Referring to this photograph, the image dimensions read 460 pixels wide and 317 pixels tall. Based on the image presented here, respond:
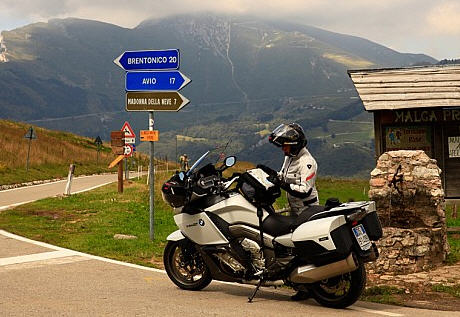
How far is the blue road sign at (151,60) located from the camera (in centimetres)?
1320

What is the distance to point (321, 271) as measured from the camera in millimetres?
7699

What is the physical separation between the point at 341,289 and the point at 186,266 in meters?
2.14

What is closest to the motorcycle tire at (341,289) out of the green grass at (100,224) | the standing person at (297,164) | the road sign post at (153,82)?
the standing person at (297,164)

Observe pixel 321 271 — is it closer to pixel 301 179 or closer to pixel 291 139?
pixel 301 179

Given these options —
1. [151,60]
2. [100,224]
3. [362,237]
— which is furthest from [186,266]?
[100,224]

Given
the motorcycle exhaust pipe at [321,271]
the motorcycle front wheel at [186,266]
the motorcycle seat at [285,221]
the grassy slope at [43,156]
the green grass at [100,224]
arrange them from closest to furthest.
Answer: the motorcycle exhaust pipe at [321,271]
the motorcycle seat at [285,221]
the motorcycle front wheel at [186,266]
the green grass at [100,224]
the grassy slope at [43,156]

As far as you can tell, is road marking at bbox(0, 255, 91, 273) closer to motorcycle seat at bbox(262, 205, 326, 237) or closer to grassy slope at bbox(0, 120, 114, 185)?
motorcycle seat at bbox(262, 205, 326, 237)

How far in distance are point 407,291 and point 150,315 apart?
3409 mm

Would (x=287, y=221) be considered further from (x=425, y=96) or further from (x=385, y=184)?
(x=425, y=96)

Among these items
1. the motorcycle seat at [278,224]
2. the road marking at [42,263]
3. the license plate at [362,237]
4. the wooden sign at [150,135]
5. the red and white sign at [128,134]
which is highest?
the red and white sign at [128,134]

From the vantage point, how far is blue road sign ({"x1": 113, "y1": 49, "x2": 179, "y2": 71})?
13.2 metres

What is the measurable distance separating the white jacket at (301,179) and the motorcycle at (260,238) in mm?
247

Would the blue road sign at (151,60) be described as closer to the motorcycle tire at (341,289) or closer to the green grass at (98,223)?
the green grass at (98,223)

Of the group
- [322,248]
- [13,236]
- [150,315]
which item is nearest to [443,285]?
[322,248]
